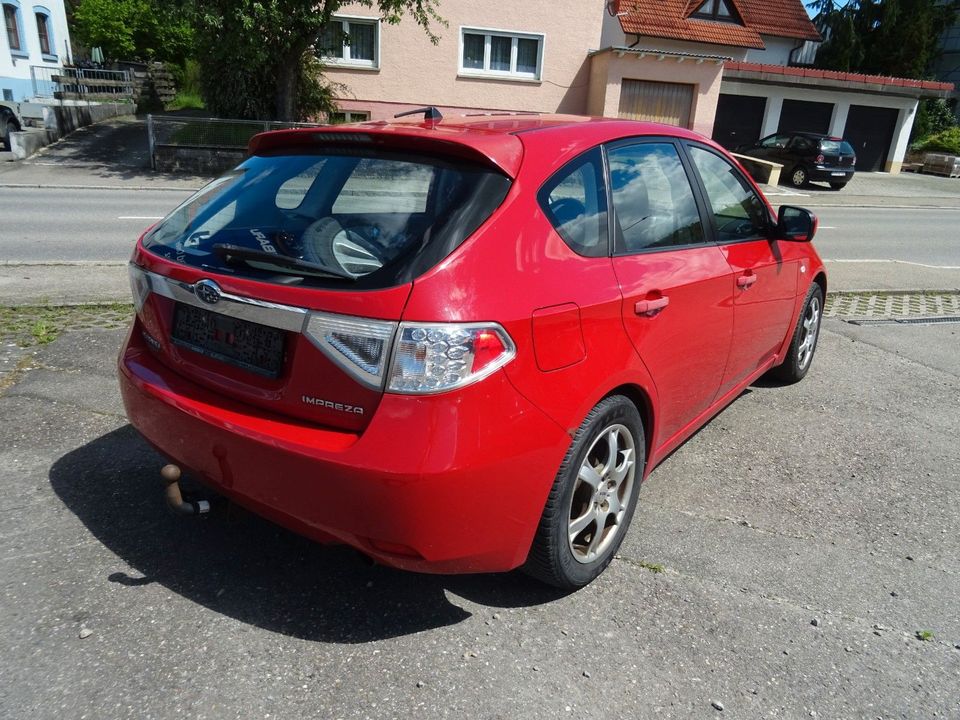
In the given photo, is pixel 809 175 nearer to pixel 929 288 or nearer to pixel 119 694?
pixel 929 288

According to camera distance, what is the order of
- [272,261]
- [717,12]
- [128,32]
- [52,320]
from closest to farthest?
[272,261] → [52,320] → [717,12] → [128,32]

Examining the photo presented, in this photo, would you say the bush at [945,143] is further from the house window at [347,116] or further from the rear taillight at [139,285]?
the rear taillight at [139,285]

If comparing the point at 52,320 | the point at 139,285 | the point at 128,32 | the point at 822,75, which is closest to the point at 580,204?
the point at 139,285

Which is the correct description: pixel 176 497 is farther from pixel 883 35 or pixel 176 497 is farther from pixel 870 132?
pixel 883 35

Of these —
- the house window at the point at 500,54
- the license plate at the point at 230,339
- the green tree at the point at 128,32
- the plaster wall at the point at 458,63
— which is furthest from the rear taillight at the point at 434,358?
the green tree at the point at 128,32

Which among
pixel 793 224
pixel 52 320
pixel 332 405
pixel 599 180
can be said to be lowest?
pixel 52 320

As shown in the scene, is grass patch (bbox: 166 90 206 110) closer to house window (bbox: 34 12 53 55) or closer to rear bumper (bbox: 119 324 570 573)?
house window (bbox: 34 12 53 55)

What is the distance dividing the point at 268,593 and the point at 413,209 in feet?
4.91

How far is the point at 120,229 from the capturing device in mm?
10844

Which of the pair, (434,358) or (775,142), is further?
(775,142)

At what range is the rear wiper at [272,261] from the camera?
236 centimetres

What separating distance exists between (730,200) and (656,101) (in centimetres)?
2425

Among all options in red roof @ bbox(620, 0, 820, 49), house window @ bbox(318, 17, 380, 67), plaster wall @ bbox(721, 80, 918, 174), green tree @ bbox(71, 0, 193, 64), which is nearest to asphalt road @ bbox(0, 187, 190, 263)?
house window @ bbox(318, 17, 380, 67)

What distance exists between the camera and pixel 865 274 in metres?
9.79
